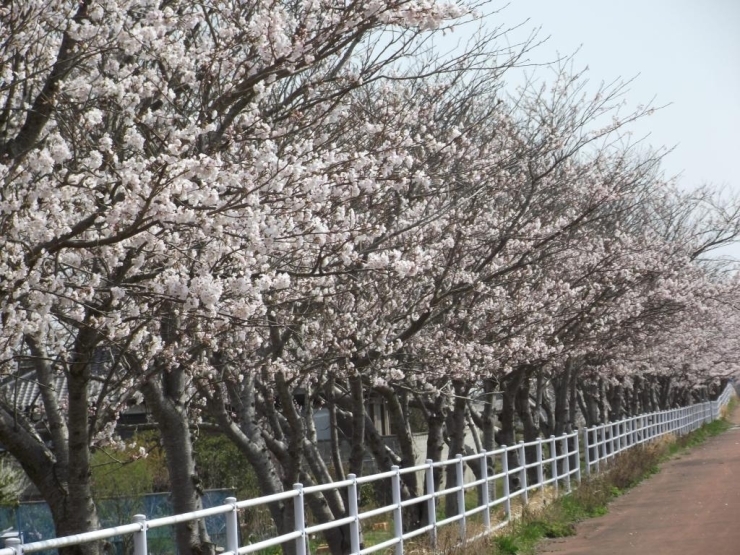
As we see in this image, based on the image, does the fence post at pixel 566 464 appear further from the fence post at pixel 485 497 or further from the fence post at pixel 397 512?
the fence post at pixel 397 512

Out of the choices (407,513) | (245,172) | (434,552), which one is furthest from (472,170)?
(407,513)

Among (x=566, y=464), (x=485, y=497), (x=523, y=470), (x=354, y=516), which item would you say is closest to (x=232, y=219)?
(x=354, y=516)

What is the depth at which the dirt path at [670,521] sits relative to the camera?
12820mm

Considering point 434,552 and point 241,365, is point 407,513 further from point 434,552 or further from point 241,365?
point 241,365

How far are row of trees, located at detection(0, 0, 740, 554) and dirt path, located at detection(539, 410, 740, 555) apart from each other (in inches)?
111

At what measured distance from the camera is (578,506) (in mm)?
17797

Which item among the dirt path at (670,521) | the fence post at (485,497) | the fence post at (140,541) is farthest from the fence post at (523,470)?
the fence post at (140,541)

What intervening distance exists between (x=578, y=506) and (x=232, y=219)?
1296cm

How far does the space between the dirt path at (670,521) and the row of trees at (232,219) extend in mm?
2829

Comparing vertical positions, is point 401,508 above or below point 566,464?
below

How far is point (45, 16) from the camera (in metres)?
6.59

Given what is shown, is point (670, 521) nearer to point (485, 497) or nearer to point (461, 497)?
point (485, 497)

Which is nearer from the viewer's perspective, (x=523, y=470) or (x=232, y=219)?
(x=232, y=219)

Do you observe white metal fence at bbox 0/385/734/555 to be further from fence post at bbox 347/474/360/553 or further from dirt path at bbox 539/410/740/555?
dirt path at bbox 539/410/740/555
